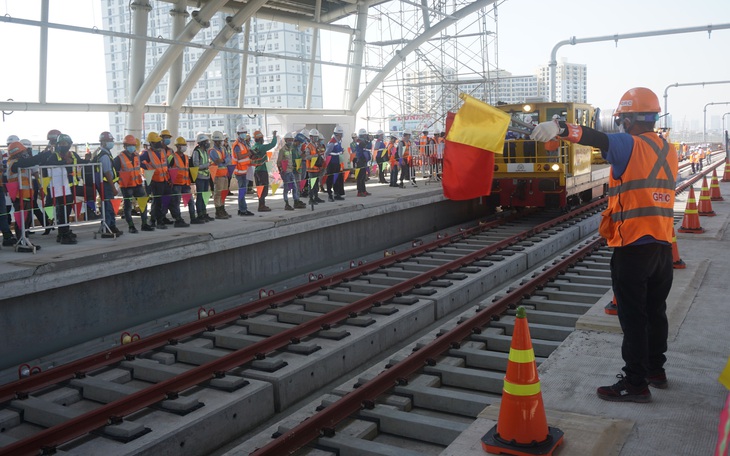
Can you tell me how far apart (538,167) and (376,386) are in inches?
508

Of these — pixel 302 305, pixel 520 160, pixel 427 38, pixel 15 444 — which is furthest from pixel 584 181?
pixel 15 444

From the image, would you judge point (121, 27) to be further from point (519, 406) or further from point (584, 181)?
point (519, 406)

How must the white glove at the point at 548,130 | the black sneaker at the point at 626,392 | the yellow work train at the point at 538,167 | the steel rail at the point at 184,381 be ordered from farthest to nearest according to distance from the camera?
1. the yellow work train at the point at 538,167
2. the steel rail at the point at 184,381
3. the black sneaker at the point at 626,392
4. the white glove at the point at 548,130

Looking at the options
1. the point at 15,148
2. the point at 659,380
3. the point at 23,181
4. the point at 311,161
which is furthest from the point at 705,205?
the point at 15,148

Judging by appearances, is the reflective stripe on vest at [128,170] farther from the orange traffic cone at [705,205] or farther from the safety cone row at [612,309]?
the orange traffic cone at [705,205]

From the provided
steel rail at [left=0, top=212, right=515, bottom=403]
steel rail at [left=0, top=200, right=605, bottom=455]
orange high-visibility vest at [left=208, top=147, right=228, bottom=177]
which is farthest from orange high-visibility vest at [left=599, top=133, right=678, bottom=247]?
orange high-visibility vest at [left=208, top=147, right=228, bottom=177]

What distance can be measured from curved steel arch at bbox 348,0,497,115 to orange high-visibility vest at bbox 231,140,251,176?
1422 cm

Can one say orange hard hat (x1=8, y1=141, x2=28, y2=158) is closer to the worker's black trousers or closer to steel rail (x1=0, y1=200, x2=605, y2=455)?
steel rail (x1=0, y1=200, x2=605, y2=455)

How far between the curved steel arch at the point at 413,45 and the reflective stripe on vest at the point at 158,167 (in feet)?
54.3

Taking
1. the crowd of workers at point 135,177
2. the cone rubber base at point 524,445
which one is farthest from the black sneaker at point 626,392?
the crowd of workers at point 135,177

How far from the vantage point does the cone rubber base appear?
4332mm

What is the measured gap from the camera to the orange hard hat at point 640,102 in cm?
514

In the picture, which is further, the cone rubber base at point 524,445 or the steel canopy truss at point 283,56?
the steel canopy truss at point 283,56

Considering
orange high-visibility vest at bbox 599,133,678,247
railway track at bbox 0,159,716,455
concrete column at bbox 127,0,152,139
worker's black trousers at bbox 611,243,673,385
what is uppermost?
concrete column at bbox 127,0,152,139
